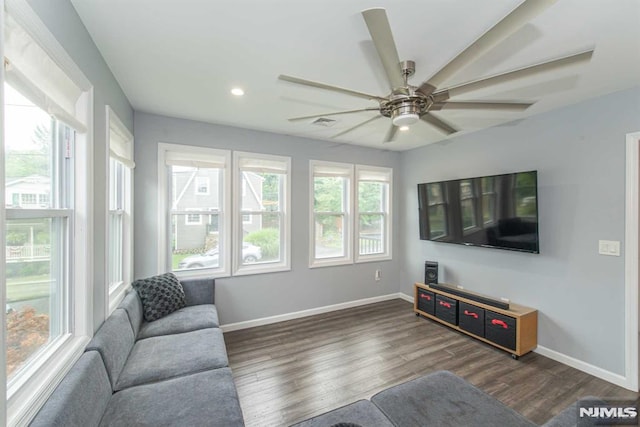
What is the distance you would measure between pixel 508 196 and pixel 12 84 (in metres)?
3.88

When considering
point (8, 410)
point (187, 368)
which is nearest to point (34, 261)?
point (8, 410)

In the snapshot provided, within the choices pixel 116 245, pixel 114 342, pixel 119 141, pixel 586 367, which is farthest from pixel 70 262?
pixel 586 367

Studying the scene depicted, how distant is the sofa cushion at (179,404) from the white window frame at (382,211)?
9.91ft

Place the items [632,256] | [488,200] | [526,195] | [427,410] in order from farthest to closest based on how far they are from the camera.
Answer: [488,200], [526,195], [632,256], [427,410]

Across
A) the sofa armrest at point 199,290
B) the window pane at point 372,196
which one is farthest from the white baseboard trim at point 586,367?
the sofa armrest at point 199,290

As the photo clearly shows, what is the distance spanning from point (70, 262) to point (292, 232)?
8.19 ft

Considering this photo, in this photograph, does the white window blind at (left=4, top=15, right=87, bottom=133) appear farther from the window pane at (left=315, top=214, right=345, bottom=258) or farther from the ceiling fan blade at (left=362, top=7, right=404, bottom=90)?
the window pane at (left=315, top=214, right=345, bottom=258)

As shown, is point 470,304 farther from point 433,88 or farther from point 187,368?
point 187,368

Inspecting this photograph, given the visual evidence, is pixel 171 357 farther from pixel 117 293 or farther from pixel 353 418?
pixel 353 418

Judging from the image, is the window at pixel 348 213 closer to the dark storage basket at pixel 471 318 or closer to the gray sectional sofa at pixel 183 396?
the dark storage basket at pixel 471 318

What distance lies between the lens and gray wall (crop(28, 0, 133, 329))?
1390mm

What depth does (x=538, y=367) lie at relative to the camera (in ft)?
8.64

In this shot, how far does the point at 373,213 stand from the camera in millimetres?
4598

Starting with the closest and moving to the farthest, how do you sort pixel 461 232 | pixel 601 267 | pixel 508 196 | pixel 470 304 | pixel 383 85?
pixel 383 85, pixel 601 267, pixel 508 196, pixel 470 304, pixel 461 232
